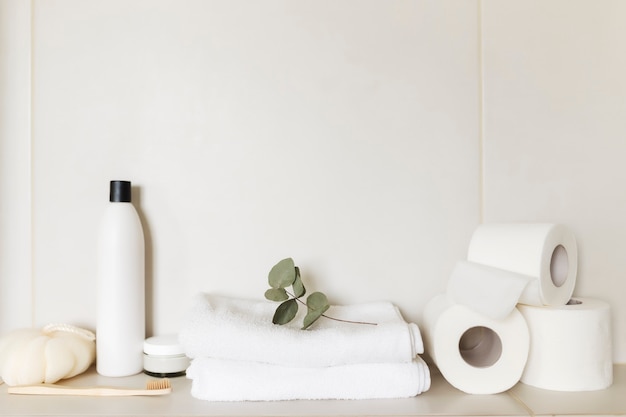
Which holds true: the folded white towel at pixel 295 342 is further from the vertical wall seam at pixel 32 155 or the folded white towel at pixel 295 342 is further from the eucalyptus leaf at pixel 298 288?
the vertical wall seam at pixel 32 155

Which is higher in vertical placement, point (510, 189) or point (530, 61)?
point (530, 61)

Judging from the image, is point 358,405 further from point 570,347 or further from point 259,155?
point 259,155

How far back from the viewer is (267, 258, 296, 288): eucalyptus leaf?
0.63 meters

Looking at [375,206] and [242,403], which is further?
[375,206]

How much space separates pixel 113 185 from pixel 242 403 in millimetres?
335

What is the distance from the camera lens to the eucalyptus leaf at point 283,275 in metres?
0.63

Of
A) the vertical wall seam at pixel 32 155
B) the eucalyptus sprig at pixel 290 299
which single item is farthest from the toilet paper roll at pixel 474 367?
the vertical wall seam at pixel 32 155

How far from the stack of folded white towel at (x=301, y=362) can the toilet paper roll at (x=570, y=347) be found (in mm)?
143

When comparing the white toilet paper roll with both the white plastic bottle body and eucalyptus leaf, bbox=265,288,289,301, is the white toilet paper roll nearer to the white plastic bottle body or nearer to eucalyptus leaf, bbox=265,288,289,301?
eucalyptus leaf, bbox=265,288,289,301

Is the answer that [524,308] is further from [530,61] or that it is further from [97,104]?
[97,104]

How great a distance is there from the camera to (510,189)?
0.72 meters

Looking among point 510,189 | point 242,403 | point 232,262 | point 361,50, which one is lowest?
point 242,403

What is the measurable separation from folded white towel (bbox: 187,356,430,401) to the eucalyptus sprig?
60 millimetres

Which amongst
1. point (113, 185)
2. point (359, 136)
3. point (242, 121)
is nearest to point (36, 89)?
point (113, 185)
